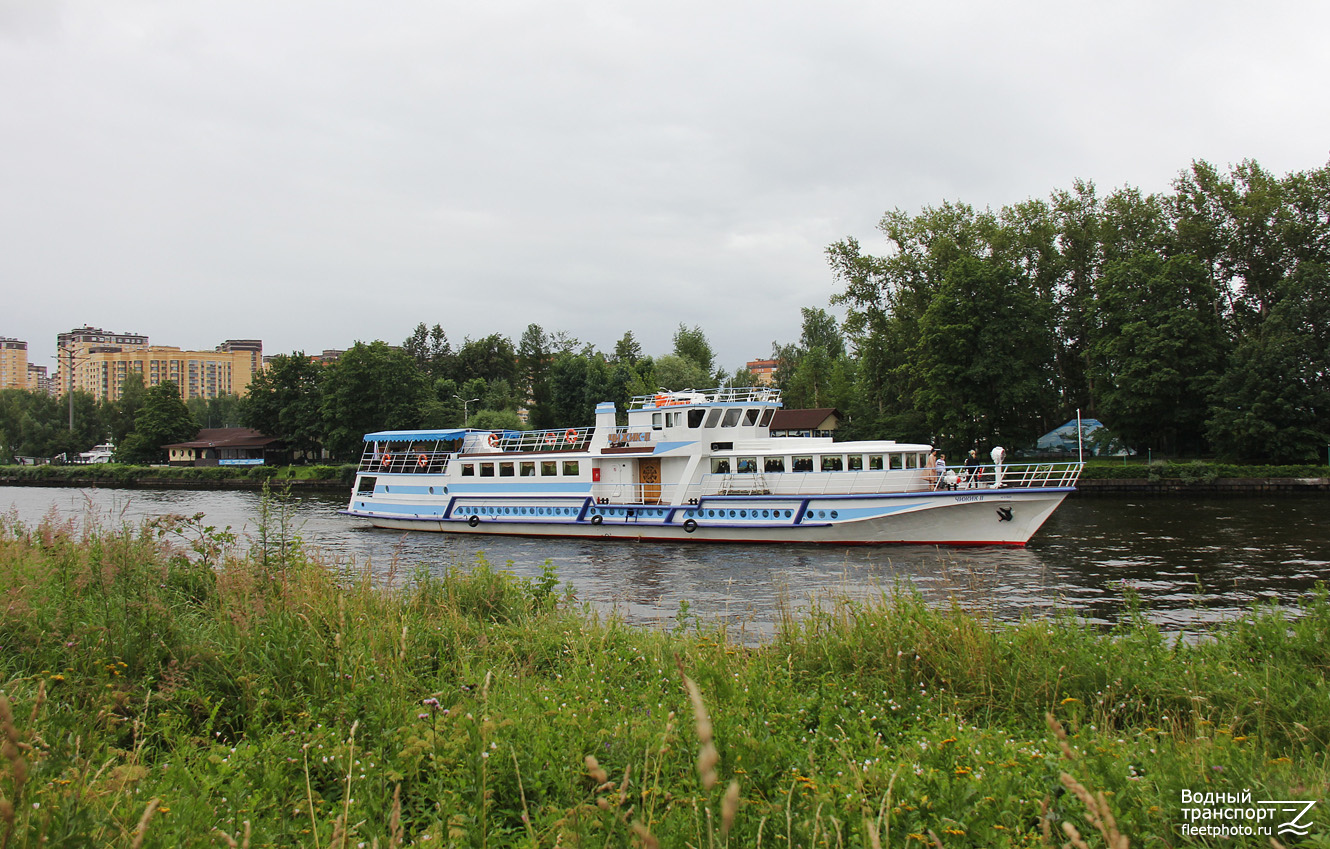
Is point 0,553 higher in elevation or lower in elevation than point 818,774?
higher

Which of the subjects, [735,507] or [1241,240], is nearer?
[735,507]

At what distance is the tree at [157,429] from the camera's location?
86.3m

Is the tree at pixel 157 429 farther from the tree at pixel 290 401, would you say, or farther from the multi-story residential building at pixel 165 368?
the multi-story residential building at pixel 165 368

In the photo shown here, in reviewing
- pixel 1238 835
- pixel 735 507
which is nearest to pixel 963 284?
pixel 735 507

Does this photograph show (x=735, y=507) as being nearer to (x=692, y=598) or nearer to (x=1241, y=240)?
(x=692, y=598)

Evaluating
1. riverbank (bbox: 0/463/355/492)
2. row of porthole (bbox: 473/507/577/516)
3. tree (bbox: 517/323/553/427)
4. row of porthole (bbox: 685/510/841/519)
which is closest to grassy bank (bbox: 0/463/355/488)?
riverbank (bbox: 0/463/355/492)

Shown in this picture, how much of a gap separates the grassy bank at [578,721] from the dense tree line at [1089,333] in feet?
145

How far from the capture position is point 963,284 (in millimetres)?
50125

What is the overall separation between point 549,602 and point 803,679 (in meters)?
4.60

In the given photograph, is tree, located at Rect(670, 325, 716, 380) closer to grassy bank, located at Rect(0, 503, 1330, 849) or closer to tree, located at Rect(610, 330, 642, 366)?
tree, located at Rect(610, 330, 642, 366)

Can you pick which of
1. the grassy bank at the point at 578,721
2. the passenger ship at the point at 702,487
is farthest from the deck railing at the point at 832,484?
the grassy bank at the point at 578,721

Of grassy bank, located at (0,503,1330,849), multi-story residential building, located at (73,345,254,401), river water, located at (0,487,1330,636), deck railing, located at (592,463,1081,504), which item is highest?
multi-story residential building, located at (73,345,254,401)

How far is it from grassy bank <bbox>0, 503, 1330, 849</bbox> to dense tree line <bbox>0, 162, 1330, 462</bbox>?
4427cm

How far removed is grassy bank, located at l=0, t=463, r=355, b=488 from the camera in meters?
66.6
